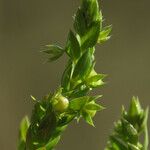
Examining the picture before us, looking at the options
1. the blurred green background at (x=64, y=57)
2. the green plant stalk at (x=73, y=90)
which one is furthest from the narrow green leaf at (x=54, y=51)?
the blurred green background at (x=64, y=57)

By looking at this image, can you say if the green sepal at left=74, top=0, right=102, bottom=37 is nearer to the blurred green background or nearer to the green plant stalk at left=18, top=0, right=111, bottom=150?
the green plant stalk at left=18, top=0, right=111, bottom=150

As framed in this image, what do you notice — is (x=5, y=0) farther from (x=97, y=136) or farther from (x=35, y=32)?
(x=97, y=136)

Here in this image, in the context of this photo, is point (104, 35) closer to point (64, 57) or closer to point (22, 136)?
point (22, 136)

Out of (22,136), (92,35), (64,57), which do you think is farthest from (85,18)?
(64,57)

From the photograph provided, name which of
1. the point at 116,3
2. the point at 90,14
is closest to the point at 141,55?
the point at 116,3

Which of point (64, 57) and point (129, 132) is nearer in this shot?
point (129, 132)
